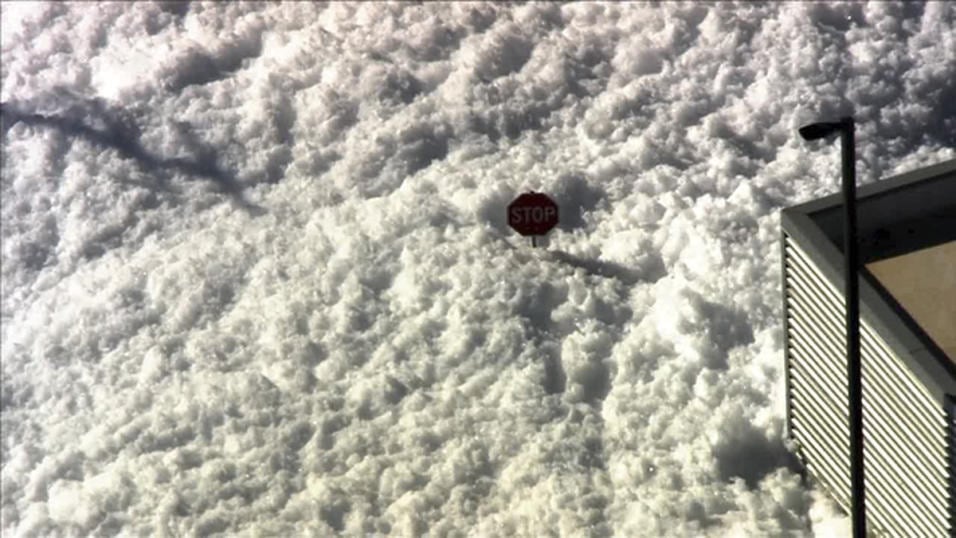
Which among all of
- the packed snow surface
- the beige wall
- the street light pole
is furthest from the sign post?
the street light pole

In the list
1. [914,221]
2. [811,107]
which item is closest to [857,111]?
[811,107]

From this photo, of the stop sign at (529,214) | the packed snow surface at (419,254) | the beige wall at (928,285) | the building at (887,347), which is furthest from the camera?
the stop sign at (529,214)

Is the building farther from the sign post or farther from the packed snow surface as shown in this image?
the sign post

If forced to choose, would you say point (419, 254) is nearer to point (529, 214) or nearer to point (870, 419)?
point (529, 214)

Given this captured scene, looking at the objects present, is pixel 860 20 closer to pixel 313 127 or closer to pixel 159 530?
pixel 313 127

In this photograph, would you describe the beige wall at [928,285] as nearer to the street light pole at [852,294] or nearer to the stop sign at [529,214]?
the street light pole at [852,294]

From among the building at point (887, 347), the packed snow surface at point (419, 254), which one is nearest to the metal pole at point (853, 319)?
the building at point (887, 347)
